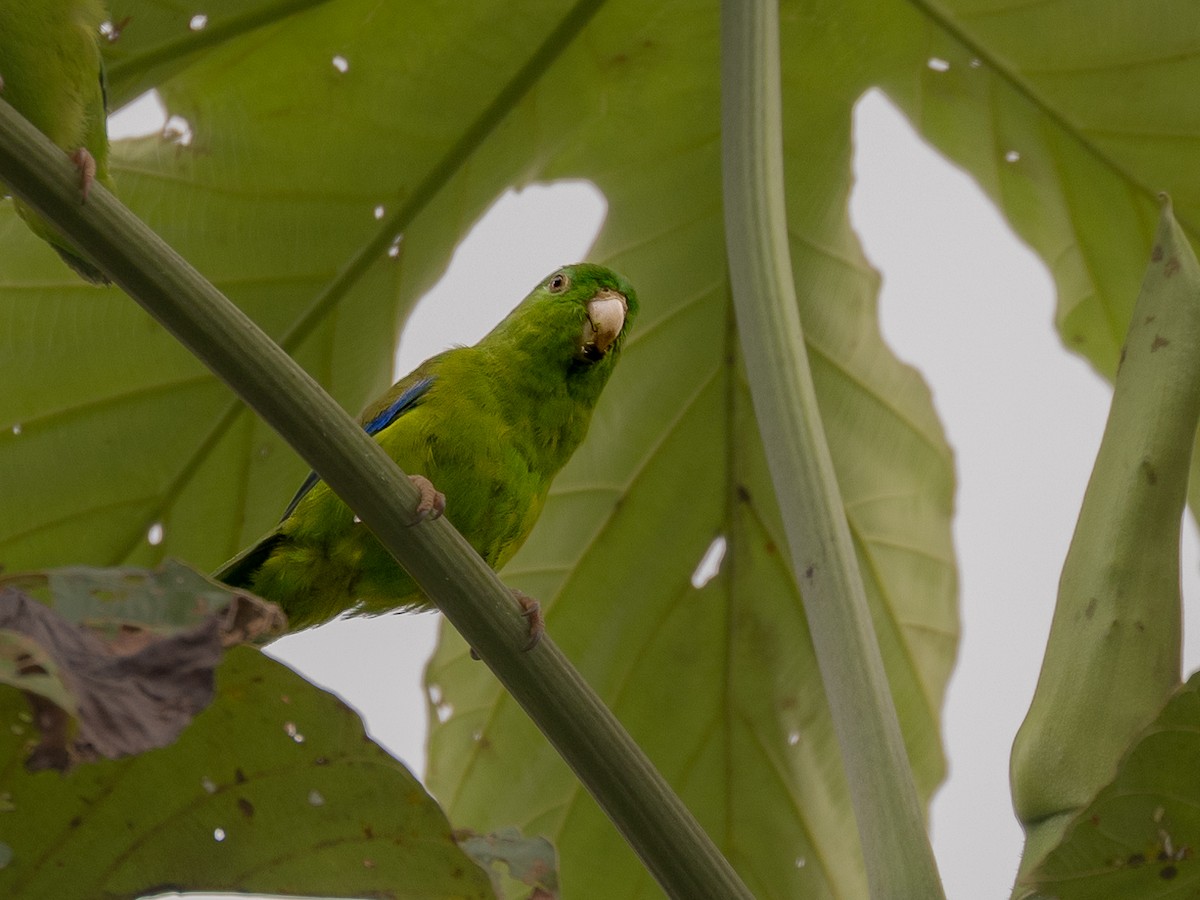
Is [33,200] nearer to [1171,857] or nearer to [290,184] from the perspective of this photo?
[1171,857]

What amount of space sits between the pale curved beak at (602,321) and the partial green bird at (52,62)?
0.94 m

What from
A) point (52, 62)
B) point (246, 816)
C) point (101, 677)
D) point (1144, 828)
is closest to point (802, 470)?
point (1144, 828)

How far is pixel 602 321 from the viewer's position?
101 inches

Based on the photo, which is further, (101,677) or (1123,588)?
(1123,588)

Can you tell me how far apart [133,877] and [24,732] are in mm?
213

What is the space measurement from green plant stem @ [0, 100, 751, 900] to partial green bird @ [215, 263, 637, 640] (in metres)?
0.84

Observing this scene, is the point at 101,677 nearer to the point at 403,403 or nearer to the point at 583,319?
the point at 403,403

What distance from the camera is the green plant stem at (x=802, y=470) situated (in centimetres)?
140

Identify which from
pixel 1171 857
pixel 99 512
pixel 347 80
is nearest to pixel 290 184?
pixel 347 80

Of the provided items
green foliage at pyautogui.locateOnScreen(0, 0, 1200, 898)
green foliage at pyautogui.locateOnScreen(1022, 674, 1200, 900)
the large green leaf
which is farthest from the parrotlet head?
green foliage at pyautogui.locateOnScreen(1022, 674, 1200, 900)

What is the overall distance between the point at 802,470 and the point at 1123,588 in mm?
387

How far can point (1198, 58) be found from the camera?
8.08ft

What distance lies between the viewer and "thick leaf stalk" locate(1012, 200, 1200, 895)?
4.68ft

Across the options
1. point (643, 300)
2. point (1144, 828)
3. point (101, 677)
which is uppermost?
point (643, 300)
